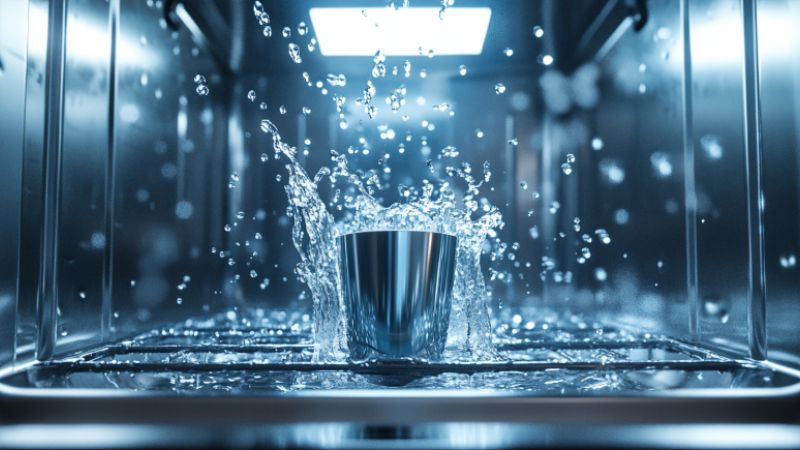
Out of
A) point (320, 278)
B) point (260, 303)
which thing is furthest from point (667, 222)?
point (260, 303)

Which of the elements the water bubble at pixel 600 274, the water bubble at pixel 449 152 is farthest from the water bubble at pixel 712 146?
the water bubble at pixel 449 152

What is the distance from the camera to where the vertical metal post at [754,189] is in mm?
689

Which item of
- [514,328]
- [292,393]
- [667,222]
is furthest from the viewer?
[514,328]

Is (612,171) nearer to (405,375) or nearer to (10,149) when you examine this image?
(405,375)

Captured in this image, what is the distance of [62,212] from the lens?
0.74m

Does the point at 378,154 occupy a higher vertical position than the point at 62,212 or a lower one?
higher

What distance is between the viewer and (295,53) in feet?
3.45

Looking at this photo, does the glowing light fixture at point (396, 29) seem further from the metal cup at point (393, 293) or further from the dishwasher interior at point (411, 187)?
the metal cup at point (393, 293)

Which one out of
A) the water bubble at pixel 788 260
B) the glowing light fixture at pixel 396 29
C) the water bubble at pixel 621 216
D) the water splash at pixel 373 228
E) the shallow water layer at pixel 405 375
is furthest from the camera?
the water bubble at pixel 621 216

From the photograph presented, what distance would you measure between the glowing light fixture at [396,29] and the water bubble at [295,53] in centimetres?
5

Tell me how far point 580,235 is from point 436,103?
14.2 inches

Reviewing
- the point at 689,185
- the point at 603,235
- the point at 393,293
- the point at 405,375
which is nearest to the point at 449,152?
the point at 603,235

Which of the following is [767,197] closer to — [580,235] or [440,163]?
[580,235]

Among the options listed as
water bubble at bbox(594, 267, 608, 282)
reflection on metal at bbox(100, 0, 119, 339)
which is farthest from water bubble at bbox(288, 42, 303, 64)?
water bubble at bbox(594, 267, 608, 282)
